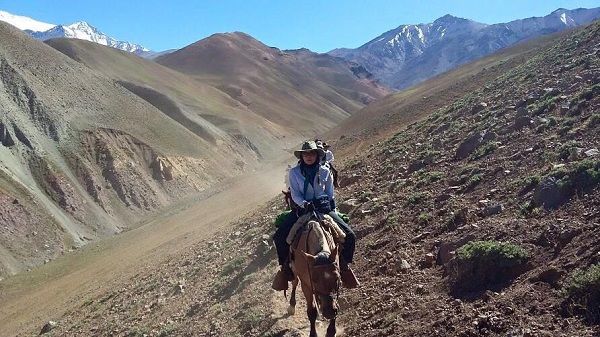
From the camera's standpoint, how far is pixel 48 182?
3894 cm

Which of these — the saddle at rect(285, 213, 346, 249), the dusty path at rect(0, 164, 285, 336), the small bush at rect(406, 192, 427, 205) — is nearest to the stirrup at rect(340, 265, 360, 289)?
the saddle at rect(285, 213, 346, 249)

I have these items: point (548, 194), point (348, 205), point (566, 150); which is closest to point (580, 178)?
point (548, 194)

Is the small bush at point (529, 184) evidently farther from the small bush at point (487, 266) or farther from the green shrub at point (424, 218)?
the small bush at point (487, 266)

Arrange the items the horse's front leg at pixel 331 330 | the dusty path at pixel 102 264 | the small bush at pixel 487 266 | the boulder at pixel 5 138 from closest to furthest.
Answer: the small bush at pixel 487 266
the horse's front leg at pixel 331 330
the dusty path at pixel 102 264
the boulder at pixel 5 138

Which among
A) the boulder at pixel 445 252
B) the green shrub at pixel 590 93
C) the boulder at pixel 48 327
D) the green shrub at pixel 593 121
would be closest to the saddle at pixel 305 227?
the boulder at pixel 445 252

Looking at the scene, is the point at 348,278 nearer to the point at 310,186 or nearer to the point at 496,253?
the point at 310,186

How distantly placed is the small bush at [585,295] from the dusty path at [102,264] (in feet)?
53.9

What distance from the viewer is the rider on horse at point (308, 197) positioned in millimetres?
8977

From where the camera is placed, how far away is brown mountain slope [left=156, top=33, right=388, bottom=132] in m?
132

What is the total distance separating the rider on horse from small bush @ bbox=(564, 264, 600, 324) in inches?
135

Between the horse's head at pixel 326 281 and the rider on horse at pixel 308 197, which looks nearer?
the horse's head at pixel 326 281

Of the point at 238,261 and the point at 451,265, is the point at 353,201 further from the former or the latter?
the point at 451,265

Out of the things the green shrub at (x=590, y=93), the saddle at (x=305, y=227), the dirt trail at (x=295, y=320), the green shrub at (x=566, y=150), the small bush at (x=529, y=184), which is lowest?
the dirt trail at (x=295, y=320)

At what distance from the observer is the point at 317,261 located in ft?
24.8
